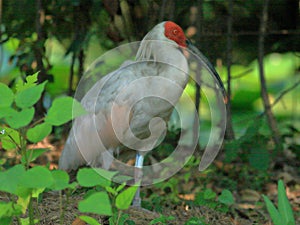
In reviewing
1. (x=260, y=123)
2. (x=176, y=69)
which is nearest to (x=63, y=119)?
(x=176, y=69)

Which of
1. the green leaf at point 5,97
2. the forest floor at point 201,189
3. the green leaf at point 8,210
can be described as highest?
the green leaf at point 5,97

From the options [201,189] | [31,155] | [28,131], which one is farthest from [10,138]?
[201,189]

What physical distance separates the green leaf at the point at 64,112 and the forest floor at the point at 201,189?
980mm

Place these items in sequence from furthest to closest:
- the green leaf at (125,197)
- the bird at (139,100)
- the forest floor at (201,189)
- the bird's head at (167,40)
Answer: the bird's head at (167,40)
the bird at (139,100)
the forest floor at (201,189)
the green leaf at (125,197)

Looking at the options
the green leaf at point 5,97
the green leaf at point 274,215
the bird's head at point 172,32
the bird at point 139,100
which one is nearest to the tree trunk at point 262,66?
the bird at point 139,100

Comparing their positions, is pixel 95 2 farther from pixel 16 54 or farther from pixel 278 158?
pixel 278 158

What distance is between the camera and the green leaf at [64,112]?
2.37 m

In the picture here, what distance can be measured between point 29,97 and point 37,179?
11.1 inches

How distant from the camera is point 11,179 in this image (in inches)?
90.7

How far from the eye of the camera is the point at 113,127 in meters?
4.82

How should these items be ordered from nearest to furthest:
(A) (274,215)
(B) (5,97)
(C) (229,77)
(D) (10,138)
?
(B) (5,97) < (D) (10,138) < (A) (274,215) < (C) (229,77)

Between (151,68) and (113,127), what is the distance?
50 centimetres

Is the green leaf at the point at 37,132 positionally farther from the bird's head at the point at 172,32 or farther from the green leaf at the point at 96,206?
the bird's head at the point at 172,32

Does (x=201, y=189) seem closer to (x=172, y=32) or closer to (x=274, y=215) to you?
(x=172, y=32)
